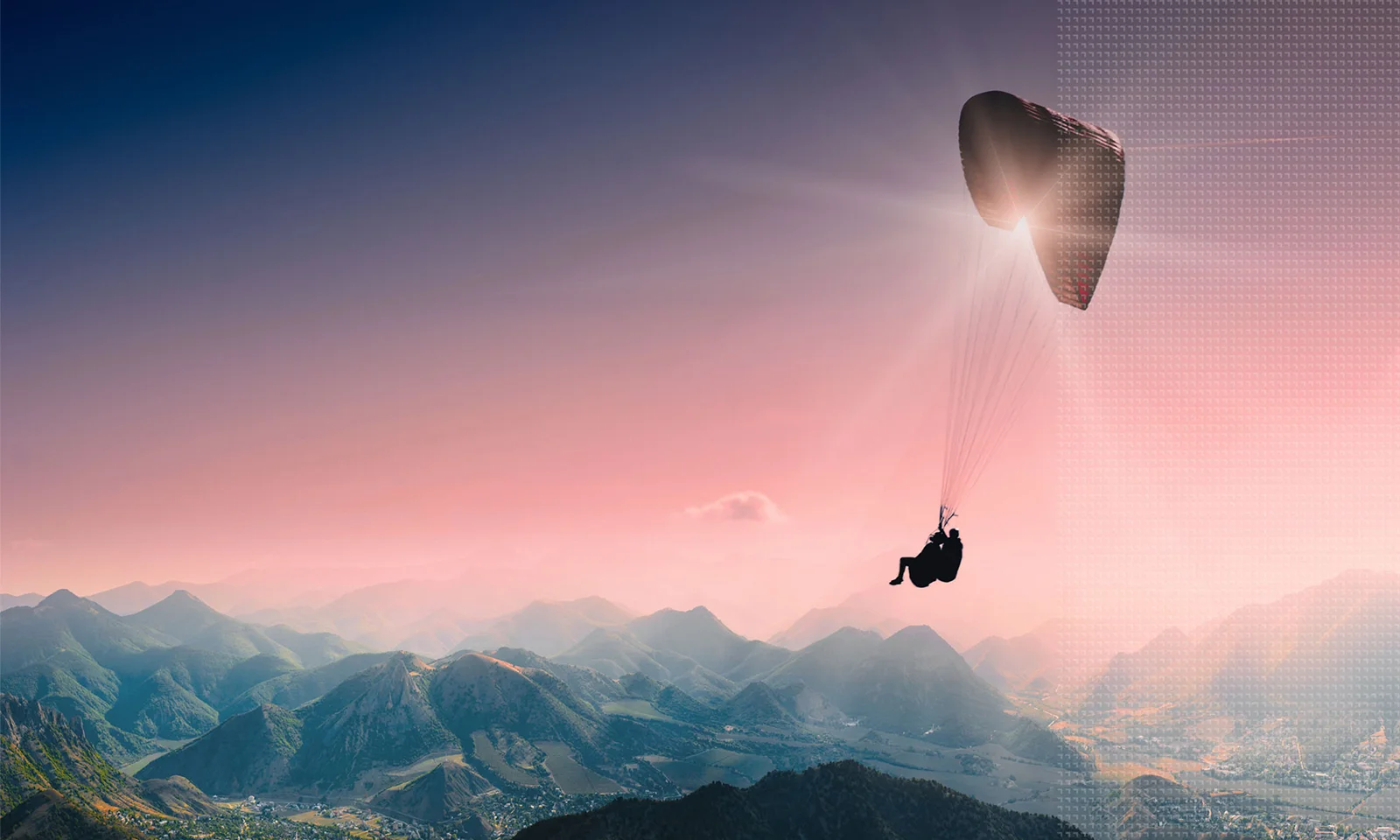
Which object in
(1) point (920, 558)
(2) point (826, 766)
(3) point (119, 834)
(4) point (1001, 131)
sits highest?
(4) point (1001, 131)

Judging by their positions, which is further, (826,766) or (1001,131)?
(826,766)

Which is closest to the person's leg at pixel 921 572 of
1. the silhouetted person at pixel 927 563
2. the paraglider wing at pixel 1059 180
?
the silhouetted person at pixel 927 563

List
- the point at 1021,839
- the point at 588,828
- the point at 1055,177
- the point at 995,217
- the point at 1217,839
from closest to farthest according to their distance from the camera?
the point at 1055,177, the point at 995,217, the point at 588,828, the point at 1021,839, the point at 1217,839

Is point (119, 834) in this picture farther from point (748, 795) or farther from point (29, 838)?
point (748, 795)

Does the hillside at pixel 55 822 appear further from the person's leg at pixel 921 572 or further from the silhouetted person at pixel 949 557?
the silhouetted person at pixel 949 557

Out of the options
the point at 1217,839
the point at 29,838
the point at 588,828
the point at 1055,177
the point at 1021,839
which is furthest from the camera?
the point at 29,838

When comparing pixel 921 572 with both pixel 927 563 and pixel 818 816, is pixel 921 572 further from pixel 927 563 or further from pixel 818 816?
pixel 818 816

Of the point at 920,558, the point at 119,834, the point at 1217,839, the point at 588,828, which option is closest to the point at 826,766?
the point at 588,828

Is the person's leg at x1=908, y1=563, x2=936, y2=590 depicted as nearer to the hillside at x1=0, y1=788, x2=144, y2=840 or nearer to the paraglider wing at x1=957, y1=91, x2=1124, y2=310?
the paraglider wing at x1=957, y1=91, x2=1124, y2=310
